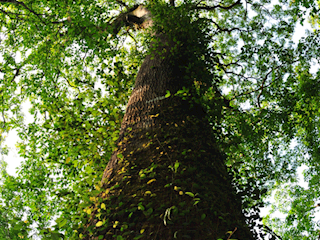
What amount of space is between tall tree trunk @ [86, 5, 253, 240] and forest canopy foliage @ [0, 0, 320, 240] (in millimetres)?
219

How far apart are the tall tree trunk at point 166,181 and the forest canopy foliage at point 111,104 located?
8.6 inches

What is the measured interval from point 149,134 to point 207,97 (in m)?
1.35

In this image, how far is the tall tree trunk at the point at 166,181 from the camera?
5.60 ft

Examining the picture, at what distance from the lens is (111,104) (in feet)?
13.5

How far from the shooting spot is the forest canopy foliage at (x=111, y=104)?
3399mm

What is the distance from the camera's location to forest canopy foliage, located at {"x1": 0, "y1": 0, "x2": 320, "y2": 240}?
340 centimetres

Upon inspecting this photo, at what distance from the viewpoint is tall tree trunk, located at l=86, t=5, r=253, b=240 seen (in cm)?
171

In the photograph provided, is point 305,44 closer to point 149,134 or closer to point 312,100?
point 312,100

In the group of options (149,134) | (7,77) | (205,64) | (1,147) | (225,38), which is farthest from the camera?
(225,38)

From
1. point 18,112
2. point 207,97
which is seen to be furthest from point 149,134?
point 18,112

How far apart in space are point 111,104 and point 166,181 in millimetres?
2390

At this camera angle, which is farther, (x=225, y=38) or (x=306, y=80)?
(x=225, y=38)

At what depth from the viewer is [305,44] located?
6.23 metres

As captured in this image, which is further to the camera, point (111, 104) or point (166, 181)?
point (111, 104)
